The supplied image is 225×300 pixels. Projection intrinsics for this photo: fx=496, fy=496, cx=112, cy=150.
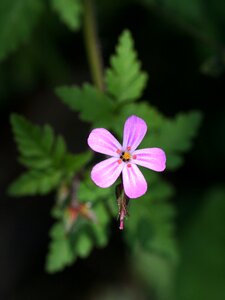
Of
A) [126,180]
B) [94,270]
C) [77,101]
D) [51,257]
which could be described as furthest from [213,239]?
[126,180]

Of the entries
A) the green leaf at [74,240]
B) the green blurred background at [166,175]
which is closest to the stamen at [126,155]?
the green leaf at [74,240]

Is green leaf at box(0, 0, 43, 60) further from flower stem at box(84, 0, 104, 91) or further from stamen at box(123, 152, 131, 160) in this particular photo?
stamen at box(123, 152, 131, 160)

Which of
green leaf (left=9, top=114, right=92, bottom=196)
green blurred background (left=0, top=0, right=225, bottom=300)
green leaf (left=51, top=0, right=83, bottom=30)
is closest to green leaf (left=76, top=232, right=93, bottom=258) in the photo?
green leaf (left=9, top=114, right=92, bottom=196)

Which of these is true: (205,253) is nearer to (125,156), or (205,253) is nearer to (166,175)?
(166,175)

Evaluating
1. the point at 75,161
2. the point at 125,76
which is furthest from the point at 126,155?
the point at 125,76

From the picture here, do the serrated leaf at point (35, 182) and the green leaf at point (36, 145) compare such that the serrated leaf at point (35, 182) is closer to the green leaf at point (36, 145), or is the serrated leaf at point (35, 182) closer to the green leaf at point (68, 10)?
the green leaf at point (36, 145)

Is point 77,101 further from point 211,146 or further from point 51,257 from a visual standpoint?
point 211,146
